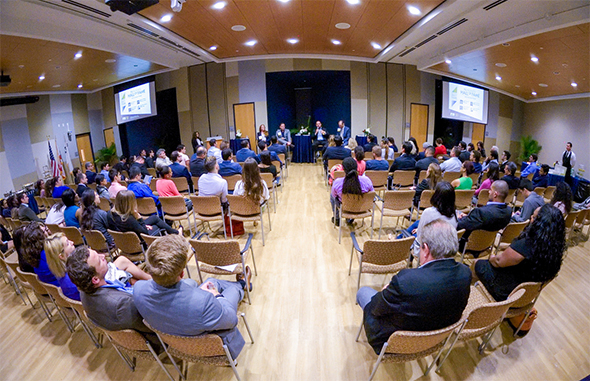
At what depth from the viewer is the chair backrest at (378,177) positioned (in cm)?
608

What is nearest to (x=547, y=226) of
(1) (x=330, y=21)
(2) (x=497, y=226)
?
(2) (x=497, y=226)

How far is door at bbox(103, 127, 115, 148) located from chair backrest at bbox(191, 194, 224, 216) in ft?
49.6

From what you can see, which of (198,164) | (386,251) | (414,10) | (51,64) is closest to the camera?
(386,251)

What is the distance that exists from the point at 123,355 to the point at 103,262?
0.97m

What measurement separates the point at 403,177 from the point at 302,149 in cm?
575

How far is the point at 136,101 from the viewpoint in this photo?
44.1ft

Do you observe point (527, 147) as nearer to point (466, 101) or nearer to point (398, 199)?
point (466, 101)

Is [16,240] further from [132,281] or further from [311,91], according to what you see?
[311,91]

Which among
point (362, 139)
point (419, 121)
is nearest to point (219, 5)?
point (362, 139)

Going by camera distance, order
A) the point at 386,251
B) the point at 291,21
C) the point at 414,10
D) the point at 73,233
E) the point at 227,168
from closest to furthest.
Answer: the point at 386,251 < the point at 73,233 < the point at 414,10 < the point at 227,168 < the point at 291,21

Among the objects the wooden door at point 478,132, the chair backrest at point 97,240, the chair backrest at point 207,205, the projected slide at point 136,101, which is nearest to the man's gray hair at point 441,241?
the chair backrest at point 207,205

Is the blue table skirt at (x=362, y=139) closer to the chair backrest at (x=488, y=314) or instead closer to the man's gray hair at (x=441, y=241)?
the chair backrest at (x=488, y=314)

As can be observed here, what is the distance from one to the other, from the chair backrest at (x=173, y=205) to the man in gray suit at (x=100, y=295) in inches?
102

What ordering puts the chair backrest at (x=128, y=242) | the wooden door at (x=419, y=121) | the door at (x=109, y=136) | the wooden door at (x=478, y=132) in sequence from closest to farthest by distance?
1. the chair backrest at (x=128, y=242)
2. the wooden door at (x=419, y=121)
3. the wooden door at (x=478, y=132)
4. the door at (x=109, y=136)
